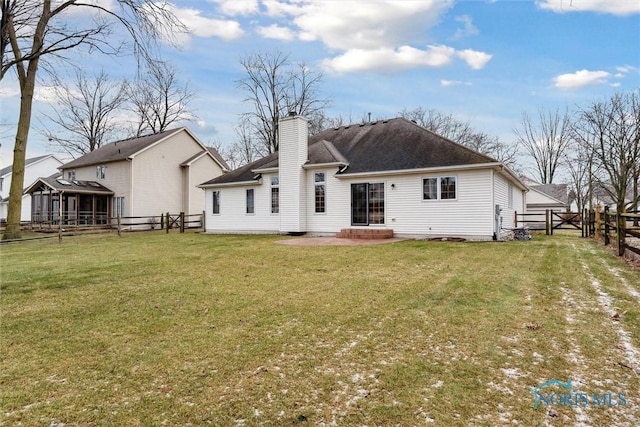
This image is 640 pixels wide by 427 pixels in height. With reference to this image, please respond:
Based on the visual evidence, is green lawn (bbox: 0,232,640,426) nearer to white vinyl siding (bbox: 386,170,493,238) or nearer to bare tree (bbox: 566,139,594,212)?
white vinyl siding (bbox: 386,170,493,238)

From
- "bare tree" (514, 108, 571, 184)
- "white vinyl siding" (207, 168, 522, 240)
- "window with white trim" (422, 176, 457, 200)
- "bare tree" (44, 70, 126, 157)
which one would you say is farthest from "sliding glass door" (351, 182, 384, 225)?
"bare tree" (514, 108, 571, 184)

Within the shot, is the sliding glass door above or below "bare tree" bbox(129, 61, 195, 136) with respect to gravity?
below

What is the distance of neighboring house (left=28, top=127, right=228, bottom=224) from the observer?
76.3ft

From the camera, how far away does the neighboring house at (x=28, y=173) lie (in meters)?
35.2

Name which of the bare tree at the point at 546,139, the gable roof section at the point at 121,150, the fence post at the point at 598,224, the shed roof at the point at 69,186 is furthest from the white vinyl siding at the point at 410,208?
the bare tree at the point at 546,139

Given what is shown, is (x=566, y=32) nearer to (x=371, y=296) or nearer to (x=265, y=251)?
(x=371, y=296)

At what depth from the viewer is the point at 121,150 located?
2547cm

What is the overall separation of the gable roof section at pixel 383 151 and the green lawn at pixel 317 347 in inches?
279

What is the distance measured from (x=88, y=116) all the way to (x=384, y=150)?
3016 cm

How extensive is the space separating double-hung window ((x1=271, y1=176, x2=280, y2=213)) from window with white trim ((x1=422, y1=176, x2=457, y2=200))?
6.70m

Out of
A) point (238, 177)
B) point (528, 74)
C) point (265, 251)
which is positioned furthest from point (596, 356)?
point (528, 74)

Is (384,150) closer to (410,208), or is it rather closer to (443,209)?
(410,208)

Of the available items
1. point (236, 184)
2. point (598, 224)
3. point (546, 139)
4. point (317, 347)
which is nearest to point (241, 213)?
point (236, 184)

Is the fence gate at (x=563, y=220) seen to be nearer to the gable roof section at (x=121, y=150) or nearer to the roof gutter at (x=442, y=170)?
the roof gutter at (x=442, y=170)
